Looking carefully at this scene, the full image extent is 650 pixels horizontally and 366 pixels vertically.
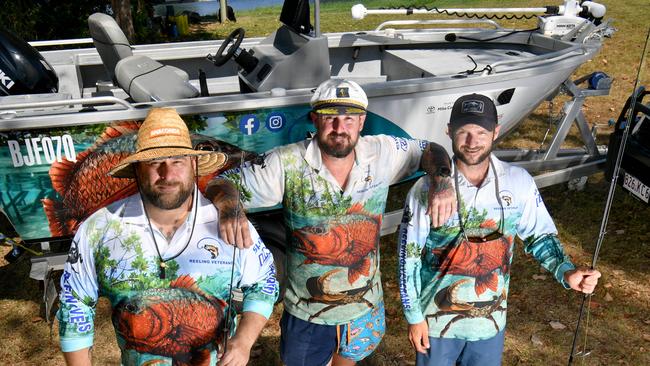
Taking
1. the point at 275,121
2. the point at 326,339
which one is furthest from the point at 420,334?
the point at 275,121

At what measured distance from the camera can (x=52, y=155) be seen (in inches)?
134

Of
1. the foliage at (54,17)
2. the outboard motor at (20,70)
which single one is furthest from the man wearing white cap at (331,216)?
the foliage at (54,17)

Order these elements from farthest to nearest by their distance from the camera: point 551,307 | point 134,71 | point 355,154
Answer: point 134,71
point 551,307
point 355,154

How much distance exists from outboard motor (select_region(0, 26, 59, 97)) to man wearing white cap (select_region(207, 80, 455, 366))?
2301 millimetres

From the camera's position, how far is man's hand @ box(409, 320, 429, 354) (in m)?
2.33

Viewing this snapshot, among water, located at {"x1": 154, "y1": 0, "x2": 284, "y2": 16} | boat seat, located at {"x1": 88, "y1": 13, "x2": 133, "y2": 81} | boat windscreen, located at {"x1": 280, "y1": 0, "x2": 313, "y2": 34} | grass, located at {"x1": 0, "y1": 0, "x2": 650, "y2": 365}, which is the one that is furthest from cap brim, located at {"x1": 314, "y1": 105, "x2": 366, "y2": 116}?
water, located at {"x1": 154, "y1": 0, "x2": 284, "y2": 16}

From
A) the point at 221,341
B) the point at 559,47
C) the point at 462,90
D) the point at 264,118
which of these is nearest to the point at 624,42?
the point at 559,47

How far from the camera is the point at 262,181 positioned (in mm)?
2533

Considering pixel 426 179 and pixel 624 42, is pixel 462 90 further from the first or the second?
pixel 624 42

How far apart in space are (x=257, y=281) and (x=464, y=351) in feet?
3.09

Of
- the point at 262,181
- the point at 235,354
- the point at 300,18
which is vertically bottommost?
the point at 235,354

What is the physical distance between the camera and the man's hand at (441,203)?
223 cm

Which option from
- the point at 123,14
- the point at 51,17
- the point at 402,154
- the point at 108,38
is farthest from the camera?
the point at 51,17

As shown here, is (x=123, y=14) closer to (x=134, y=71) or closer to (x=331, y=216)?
(x=134, y=71)
